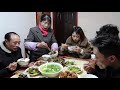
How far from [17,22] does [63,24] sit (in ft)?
1.74

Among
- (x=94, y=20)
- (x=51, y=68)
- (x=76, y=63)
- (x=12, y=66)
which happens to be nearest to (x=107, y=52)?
(x=76, y=63)

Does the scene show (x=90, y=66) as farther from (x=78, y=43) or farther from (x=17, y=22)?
(x=17, y=22)

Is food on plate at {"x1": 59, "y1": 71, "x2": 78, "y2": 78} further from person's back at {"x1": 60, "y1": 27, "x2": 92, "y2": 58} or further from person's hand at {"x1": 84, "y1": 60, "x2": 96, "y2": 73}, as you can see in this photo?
person's back at {"x1": 60, "y1": 27, "x2": 92, "y2": 58}

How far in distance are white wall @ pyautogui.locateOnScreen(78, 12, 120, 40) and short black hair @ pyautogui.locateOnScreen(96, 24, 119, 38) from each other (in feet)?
0.22

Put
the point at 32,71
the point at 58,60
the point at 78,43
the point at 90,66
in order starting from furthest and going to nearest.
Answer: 1. the point at 78,43
2. the point at 58,60
3. the point at 90,66
4. the point at 32,71

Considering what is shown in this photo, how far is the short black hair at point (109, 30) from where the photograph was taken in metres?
1.93

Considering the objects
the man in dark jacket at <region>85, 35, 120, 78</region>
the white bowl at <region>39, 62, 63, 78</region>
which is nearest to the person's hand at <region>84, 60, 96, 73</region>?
the man in dark jacket at <region>85, 35, 120, 78</region>

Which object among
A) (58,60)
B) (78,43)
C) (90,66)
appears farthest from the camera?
(78,43)

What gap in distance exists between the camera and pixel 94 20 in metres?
2.23

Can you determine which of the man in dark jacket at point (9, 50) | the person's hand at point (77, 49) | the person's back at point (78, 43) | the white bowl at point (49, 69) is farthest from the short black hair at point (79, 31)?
the man in dark jacket at point (9, 50)

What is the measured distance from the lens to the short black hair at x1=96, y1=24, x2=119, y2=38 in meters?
1.93
